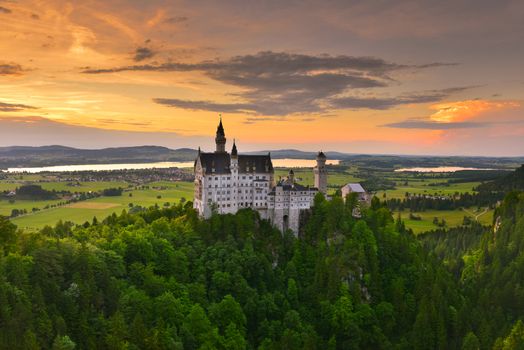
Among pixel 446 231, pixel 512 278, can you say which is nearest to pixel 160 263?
pixel 512 278

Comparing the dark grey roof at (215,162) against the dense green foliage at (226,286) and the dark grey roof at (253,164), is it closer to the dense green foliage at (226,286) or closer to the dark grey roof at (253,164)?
the dark grey roof at (253,164)

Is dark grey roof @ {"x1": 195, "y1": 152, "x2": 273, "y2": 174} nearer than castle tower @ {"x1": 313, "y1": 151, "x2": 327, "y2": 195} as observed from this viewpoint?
Yes

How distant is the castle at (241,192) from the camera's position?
115688mm

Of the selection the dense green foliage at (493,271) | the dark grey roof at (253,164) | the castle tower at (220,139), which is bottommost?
the dense green foliage at (493,271)

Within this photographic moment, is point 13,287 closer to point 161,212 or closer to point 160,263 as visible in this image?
point 160,263

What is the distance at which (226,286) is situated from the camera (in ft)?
307

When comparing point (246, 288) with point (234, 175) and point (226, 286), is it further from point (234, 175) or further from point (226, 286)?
point (234, 175)

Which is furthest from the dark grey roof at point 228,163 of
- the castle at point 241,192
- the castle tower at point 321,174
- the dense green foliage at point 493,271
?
the dense green foliage at point 493,271

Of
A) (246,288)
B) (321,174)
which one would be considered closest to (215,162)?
(321,174)

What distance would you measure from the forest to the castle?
3.65 metres

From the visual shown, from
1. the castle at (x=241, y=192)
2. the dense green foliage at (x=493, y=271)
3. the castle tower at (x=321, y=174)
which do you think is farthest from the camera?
the castle tower at (x=321, y=174)

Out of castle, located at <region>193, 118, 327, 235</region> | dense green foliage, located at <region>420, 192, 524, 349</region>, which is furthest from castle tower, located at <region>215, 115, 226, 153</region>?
dense green foliage, located at <region>420, 192, 524, 349</region>

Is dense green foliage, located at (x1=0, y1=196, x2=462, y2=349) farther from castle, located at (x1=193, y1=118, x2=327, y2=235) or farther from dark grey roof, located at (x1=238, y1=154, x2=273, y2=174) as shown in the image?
dark grey roof, located at (x1=238, y1=154, x2=273, y2=174)

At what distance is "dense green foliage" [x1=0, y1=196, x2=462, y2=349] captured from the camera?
70.5 m
